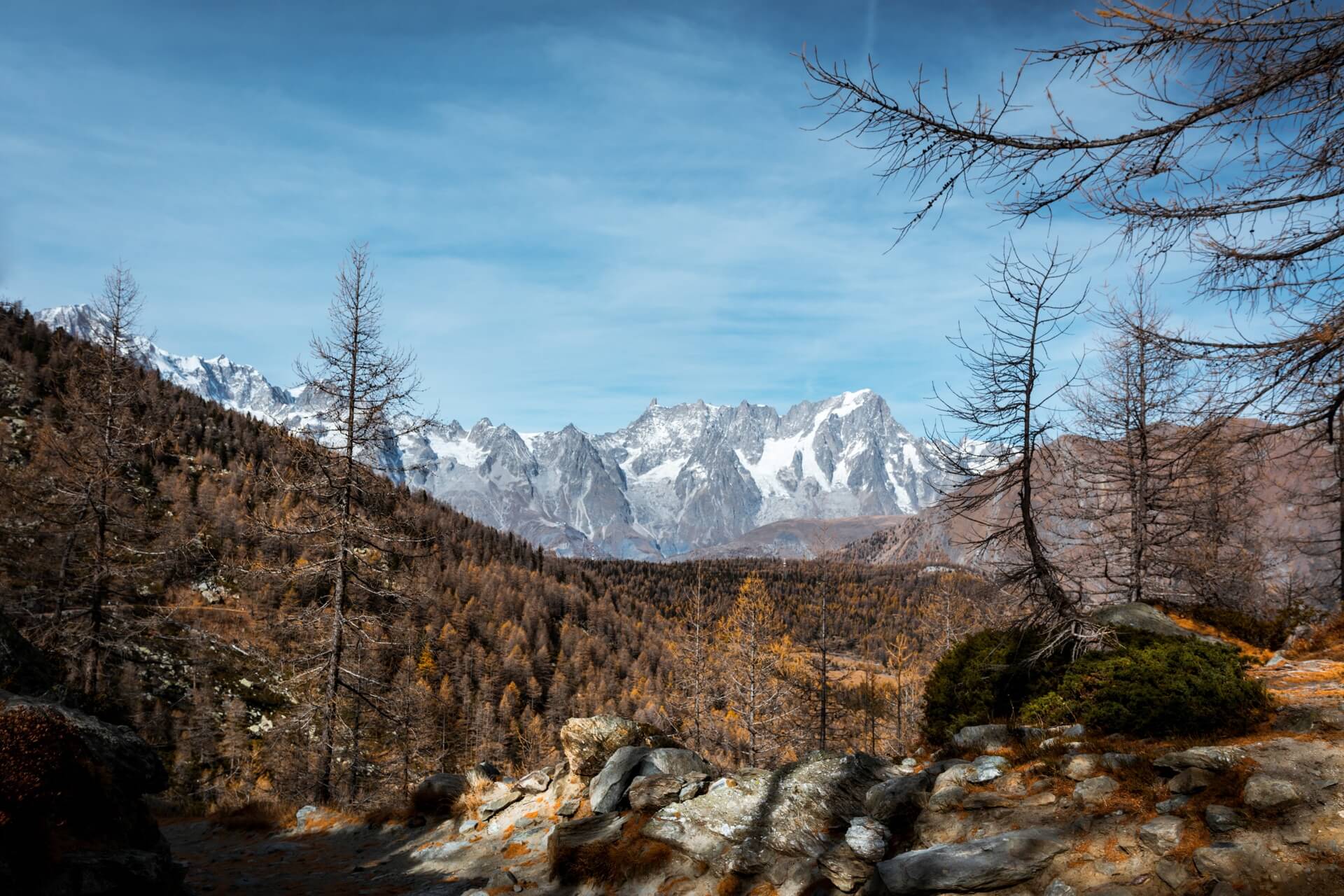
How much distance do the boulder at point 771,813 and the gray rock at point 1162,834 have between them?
283 cm

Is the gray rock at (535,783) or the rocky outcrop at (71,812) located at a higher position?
the rocky outcrop at (71,812)

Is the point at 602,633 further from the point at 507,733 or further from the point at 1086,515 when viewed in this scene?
the point at 1086,515

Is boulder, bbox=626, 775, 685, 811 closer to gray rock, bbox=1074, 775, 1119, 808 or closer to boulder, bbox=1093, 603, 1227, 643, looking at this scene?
gray rock, bbox=1074, 775, 1119, 808

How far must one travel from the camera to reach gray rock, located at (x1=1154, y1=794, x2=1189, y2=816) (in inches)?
201

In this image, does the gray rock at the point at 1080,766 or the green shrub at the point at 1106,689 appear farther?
the green shrub at the point at 1106,689

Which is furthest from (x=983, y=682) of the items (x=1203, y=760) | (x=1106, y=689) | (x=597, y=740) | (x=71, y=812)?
(x=71, y=812)

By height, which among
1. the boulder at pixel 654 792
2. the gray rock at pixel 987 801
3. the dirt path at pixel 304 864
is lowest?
the dirt path at pixel 304 864

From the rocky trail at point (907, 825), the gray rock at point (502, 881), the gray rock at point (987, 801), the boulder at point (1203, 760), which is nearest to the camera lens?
the rocky trail at point (907, 825)

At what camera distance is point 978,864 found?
5.12 m

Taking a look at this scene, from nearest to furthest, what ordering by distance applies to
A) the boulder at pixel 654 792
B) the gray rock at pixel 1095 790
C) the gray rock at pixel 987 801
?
the gray rock at pixel 1095 790, the gray rock at pixel 987 801, the boulder at pixel 654 792

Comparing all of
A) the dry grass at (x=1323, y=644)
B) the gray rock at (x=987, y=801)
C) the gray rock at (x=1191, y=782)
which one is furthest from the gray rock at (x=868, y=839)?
the dry grass at (x=1323, y=644)

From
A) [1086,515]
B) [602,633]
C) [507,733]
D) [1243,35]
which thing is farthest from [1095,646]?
[602,633]

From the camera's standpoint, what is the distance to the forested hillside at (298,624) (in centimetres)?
1734

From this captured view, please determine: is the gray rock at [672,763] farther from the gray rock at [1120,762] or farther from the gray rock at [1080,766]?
the gray rock at [1120,762]
